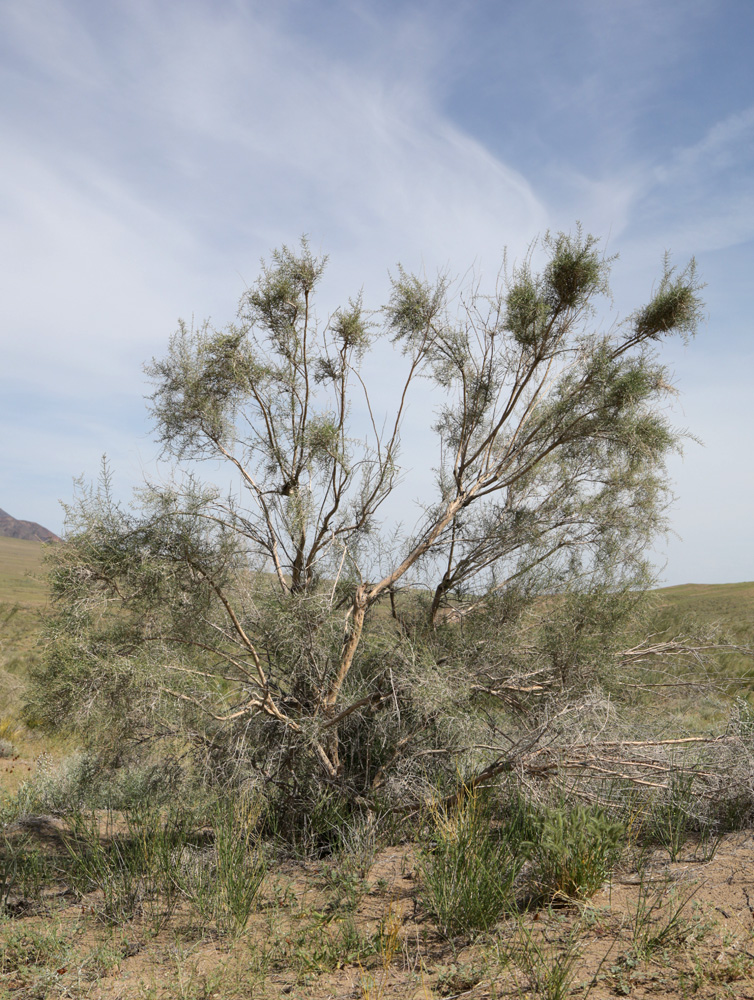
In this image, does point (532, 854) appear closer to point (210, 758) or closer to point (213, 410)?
point (210, 758)

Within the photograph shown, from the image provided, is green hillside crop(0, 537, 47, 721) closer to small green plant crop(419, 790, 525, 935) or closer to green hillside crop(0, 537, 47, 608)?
small green plant crop(419, 790, 525, 935)

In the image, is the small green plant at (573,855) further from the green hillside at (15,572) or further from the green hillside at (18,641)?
the green hillside at (15,572)

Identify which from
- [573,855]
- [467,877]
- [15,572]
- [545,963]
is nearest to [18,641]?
[467,877]

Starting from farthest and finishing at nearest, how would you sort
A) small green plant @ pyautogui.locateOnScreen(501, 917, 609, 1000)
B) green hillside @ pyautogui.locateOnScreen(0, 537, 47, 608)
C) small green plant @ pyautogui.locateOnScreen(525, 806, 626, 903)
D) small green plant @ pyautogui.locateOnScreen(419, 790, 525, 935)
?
green hillside @ pyautogui.locateOnScreen(0, 537, 47, 608)
small green plant @ pyautogui.locateOnScreen(525, 806, 626, 903)
small green plant @ pyautogui.locateOnScreen(419, 790, 525, 935)
small green plant @ pyautogui.locateOnScreen(501, 917, 609, 1000)

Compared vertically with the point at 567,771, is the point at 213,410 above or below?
above

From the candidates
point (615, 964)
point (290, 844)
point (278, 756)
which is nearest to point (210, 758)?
point (278, 756)

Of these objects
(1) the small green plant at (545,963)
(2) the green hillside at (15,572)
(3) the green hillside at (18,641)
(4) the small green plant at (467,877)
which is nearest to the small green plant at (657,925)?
(1) the small green plant at (545,963)

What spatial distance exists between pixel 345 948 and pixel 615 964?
1.57 meters

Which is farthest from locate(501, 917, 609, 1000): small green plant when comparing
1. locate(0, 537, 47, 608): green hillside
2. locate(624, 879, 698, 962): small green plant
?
locate(0, 537, 47, 608): green hillside

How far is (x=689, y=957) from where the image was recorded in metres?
3.47

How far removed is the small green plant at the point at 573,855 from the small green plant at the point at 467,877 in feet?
0.62

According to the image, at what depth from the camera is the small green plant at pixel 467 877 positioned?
13.0 ft

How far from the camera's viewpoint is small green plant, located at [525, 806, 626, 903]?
4.19 metres

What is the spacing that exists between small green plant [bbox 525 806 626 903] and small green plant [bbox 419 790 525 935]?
0.19 m
